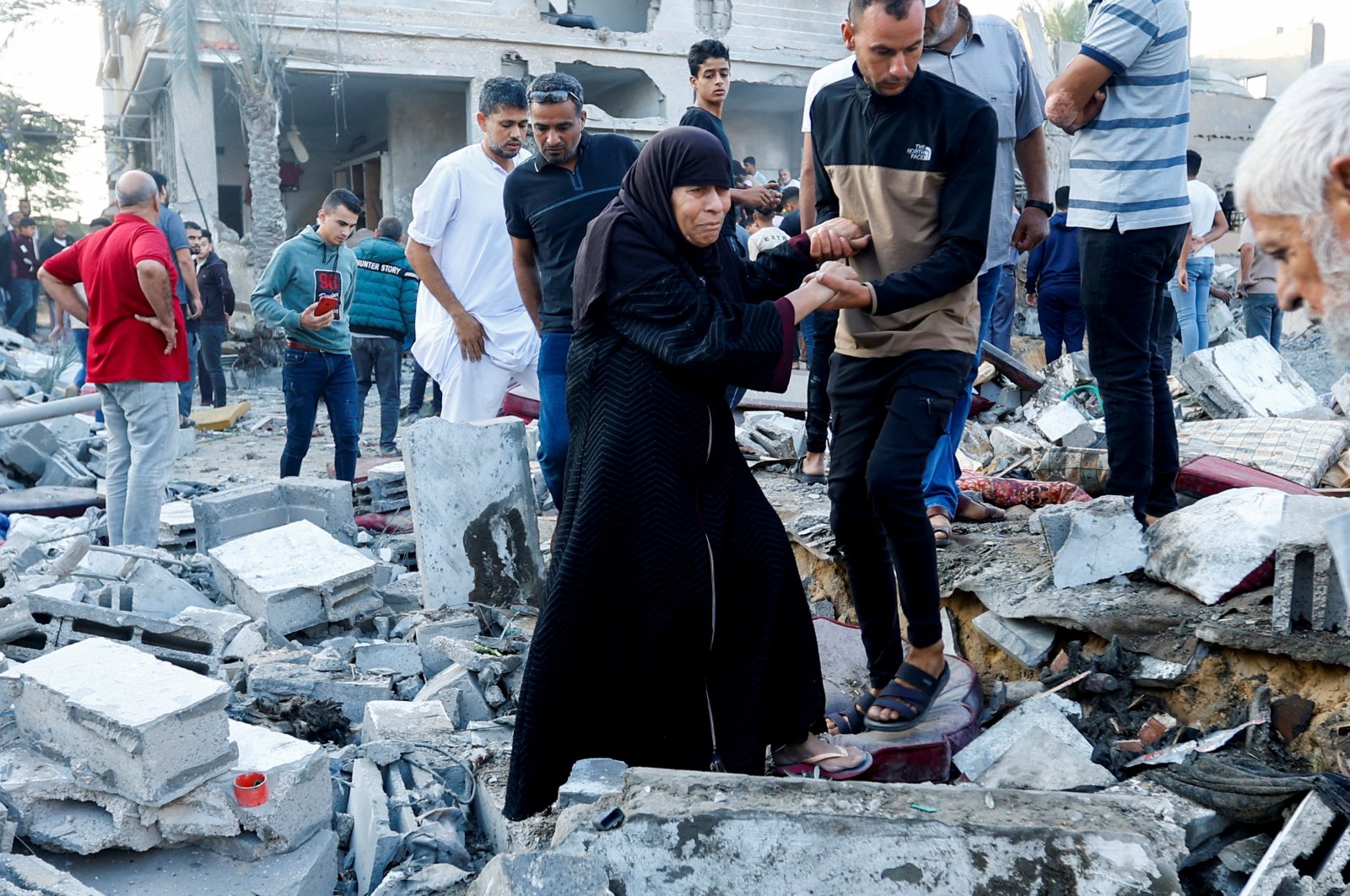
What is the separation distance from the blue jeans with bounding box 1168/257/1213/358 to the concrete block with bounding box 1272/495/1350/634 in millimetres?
6060

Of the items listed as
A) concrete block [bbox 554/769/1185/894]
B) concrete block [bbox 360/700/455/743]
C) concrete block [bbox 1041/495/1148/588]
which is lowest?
concrete block [bbox 360/700/455/743]

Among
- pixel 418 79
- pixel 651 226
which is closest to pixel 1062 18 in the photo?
pixel 418 79

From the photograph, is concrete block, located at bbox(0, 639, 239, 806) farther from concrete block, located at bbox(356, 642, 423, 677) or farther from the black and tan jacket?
the black and tan jacket

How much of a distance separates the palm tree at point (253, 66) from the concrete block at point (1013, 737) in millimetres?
15510

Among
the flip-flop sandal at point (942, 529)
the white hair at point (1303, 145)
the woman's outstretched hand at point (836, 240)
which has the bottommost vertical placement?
the flip-flop sandal at point (942, 529)

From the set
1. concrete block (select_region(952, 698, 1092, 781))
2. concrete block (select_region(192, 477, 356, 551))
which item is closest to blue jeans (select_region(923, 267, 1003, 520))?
concrete block (select_region(952, 698, 1092, 781))

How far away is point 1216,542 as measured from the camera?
3.50 metres

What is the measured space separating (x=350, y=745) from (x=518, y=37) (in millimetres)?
16778

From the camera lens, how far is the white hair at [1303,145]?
168 cm

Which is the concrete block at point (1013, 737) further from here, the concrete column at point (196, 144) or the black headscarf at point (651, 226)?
the concrete column at point (196, 144)

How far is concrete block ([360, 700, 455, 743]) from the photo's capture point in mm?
3682

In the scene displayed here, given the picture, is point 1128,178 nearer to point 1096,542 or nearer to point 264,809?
point 1096,542

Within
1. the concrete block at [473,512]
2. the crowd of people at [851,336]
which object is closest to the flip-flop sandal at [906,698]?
the crowd of people at [851,336]

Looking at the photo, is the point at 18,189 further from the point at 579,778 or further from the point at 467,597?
the point at 579,778
